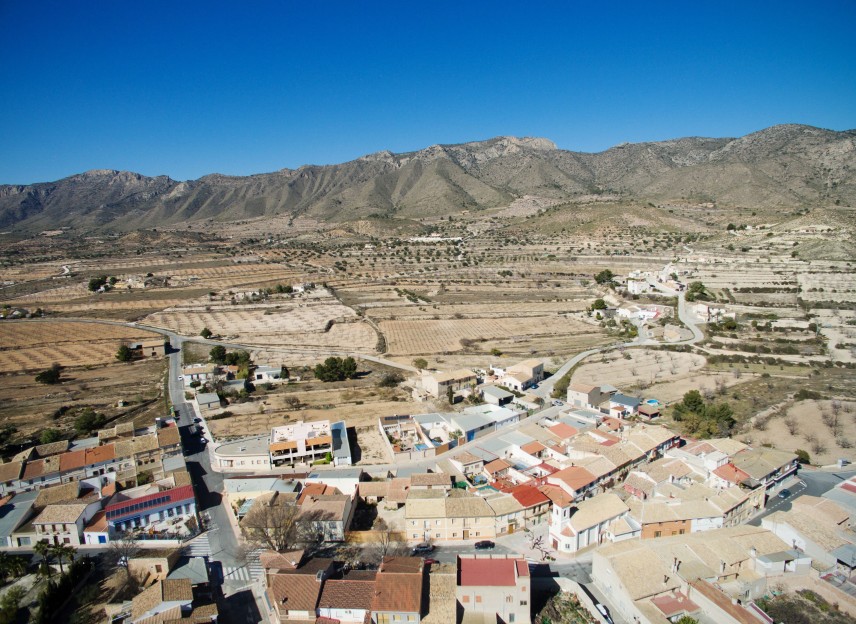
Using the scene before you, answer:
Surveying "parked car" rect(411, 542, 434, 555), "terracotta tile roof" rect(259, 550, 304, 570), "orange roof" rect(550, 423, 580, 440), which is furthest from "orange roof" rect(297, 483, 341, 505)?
"orange roof" rect(550, 423, 580, 440)

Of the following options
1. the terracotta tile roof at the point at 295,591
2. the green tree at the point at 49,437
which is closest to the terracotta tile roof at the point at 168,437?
the green tree at the point at 49,437

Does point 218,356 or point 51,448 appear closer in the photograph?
point 51,448

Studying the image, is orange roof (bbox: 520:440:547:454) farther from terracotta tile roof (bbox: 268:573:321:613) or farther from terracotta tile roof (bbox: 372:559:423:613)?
terracotta tile roof (bbox: 268:573:321:613)

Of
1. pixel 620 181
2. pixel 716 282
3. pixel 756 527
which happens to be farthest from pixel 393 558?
pixel 620 181

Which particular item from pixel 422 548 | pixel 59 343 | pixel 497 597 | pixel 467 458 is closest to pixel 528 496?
pixel 467 458

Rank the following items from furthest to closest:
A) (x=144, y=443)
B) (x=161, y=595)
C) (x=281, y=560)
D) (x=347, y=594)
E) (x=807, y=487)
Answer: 1. (x=144, y=443)
2. (x=807, y=487)
3. (x=281, y=560)
4. (x=161, y=595)
5. (x=347, y=594)

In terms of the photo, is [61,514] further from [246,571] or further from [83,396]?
[83,396]

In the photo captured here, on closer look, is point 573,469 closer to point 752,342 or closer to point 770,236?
point 752,342

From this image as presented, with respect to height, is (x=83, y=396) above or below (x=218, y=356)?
below
